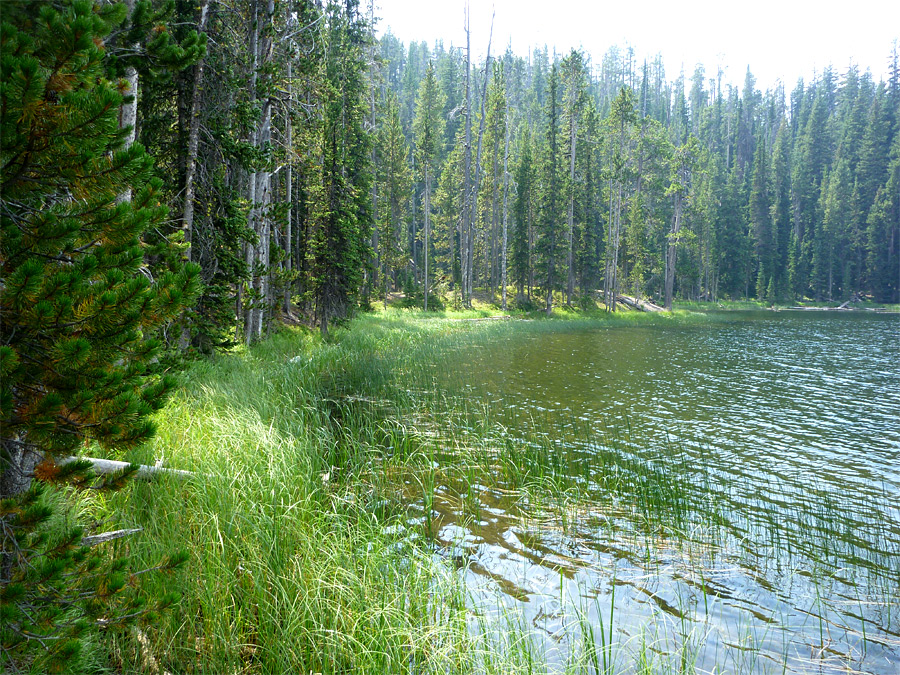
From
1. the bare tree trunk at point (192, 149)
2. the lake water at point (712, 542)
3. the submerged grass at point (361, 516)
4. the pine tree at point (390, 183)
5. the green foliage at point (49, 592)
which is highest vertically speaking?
the pine tree at point (390, 183)

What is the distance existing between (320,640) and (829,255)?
247 ft

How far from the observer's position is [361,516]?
4879mm

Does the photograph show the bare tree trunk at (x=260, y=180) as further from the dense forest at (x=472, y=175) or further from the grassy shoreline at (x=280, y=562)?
the grassy shoreline at (x=280, y=562)

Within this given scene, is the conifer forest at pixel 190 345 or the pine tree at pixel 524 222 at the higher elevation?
the pine tree at pixel 524 222

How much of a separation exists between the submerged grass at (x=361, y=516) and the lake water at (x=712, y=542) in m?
0.08

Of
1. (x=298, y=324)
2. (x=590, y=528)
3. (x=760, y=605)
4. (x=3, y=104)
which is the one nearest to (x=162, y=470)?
(x=3, y=104)

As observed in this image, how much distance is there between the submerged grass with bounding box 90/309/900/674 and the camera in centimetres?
314

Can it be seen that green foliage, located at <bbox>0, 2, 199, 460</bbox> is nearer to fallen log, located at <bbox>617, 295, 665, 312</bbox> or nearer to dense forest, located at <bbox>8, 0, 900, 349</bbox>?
dense forest, located at <bbox>8, 0, 900, 349</bbox>

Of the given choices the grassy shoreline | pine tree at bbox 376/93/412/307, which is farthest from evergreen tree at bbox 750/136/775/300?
the grassy shoreline

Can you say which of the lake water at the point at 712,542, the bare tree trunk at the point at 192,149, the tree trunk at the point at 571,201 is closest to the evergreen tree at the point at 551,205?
the tree trunk at the point at 571,201

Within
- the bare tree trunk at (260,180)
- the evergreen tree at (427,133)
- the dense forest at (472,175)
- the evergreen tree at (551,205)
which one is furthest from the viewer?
the evergreen tree at (427,133)

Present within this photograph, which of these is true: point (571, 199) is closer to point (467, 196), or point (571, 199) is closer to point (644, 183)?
point (467, 196)

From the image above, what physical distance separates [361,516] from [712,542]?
3.53m

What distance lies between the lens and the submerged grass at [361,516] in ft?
10.3
